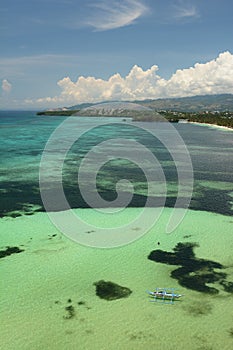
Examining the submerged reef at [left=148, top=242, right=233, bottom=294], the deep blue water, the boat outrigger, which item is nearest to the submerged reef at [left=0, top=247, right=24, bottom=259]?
the deep blue water

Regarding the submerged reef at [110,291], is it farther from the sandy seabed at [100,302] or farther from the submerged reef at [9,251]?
the submerged reef at [9,251]

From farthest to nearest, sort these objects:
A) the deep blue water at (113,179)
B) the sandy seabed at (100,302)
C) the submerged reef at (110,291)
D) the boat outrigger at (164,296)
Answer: the deep blue water at (113,179) < the submerged reef at (110,291) < the boat outrigger at (164,296) < the sandy seabed at (100,302)

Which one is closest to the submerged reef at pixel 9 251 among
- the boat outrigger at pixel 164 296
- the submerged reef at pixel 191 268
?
the submerged reef at pixel 191 268

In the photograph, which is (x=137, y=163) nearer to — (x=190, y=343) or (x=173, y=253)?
(x=173, y=253)

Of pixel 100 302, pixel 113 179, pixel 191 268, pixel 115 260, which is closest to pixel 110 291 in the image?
pixel 100 302

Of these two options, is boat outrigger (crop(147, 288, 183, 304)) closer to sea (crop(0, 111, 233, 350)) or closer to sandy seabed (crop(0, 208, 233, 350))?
sea (crop(0, 111, 233, 350))

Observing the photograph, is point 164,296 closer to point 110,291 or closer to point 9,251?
point 110,291

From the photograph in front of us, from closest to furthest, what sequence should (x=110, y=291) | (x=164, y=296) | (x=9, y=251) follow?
(x=164, y=296) < (x=110, y=291) < (x=9, y=251)
